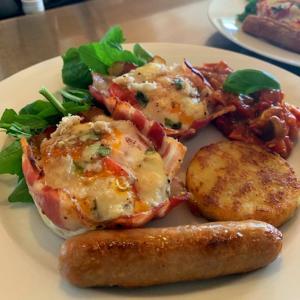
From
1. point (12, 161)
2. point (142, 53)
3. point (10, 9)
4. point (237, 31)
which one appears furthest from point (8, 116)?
point (10, 9)

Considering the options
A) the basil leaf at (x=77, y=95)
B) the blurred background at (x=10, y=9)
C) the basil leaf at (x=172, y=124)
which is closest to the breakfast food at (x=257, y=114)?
the basil leaf at (x=172, y=124)

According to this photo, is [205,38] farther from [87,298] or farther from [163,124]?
[87,298]

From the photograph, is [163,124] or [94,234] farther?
[163,124]

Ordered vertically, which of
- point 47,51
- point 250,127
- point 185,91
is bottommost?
point 47,51

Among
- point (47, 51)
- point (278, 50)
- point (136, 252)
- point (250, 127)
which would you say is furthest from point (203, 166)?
point (47, 51)

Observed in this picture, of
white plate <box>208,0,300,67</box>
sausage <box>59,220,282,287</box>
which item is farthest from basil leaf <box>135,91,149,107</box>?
white plate <box>208,0,300,67</box>
